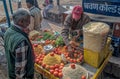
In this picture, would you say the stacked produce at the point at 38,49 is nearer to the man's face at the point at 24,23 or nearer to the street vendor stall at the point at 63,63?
the street vendor stall at the point at 63,63

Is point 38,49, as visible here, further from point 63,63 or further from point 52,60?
point 63,63

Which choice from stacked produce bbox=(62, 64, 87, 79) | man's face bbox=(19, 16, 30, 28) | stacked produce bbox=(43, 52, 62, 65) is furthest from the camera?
stacked produce bbox=(43, 52, 62, 65)

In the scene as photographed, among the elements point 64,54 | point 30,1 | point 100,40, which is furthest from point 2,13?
point 100,40

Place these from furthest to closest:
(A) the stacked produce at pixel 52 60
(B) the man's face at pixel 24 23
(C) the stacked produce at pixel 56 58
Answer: (A) the stacked produce at pixel 52 60 < (C) the stacked produce at pixel 56 58 < (B) the man's face at pixel 24 23

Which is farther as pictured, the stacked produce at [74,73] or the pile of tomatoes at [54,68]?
the pile of tomatoes at [54,68]

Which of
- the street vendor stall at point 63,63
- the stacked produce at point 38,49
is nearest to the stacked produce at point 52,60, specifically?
the street vendor stall at point 63,63

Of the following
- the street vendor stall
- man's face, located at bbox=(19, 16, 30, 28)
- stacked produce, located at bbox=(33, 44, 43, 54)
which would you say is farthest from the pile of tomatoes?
man's face, located at bbox=(19, 16, 30, 28)

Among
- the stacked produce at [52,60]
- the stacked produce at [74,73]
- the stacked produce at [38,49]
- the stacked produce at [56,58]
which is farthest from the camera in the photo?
the stacked produce at [38,49]

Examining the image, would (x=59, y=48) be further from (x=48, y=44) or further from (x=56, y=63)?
(x=56, y=63)

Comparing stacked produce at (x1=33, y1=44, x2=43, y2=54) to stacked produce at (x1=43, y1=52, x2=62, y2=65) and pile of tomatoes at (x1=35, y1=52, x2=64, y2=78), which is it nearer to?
pile of tomatoes at (x1=35, y1=52, x2=64, y2=78)

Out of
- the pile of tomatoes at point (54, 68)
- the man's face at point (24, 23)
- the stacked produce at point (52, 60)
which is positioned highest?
the man's face at point (24, 23)

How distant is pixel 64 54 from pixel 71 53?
18cm

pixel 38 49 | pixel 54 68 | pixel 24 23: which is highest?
pixel 24 23

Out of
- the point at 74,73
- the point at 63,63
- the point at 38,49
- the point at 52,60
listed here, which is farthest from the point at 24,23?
the point at 38,49
